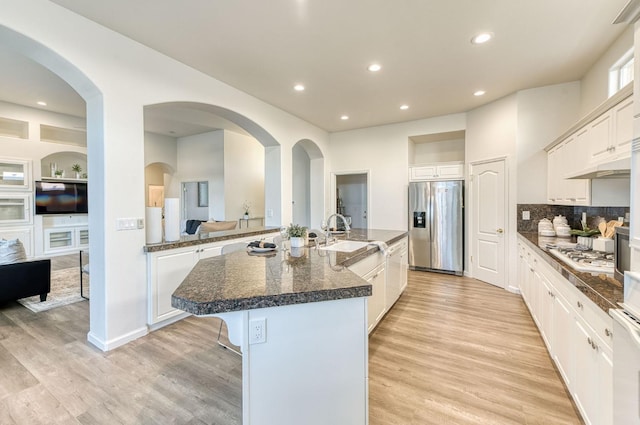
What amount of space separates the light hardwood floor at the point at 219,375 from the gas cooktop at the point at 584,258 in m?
0.90

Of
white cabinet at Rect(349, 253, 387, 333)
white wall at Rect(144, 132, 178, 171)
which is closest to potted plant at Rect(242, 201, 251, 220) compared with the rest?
white wall at Rect(144, 132, 178, 171)

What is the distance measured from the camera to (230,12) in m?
2.38

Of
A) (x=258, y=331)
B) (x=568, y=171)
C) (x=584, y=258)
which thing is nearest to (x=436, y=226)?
(x=568, y=171)

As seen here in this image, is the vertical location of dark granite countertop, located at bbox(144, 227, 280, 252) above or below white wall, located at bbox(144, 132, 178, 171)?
below

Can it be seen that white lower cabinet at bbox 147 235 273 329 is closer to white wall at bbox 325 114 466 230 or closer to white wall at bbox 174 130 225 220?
white wall at bbox 325 114 466 230

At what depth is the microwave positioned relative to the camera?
61.5 inches

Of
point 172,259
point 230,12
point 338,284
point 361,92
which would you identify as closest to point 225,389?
point 338,284

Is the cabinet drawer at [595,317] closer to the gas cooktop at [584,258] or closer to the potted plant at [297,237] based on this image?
the gas cooktop at [584,258]

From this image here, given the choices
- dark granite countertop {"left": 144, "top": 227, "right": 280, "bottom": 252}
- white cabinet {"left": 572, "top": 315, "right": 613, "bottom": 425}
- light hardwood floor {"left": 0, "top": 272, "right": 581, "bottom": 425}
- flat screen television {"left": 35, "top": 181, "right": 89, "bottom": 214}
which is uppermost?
flat screen television {"left": 35, "top": 181, "right": 89, "bottom": 214}

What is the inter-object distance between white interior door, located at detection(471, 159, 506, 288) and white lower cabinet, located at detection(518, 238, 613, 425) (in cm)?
187

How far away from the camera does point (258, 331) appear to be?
1.29 m

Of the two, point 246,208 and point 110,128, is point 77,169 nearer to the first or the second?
point 246,208

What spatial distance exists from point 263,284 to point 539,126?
4564mm

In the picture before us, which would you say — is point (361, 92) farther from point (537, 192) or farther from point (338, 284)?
point (338, 284)
